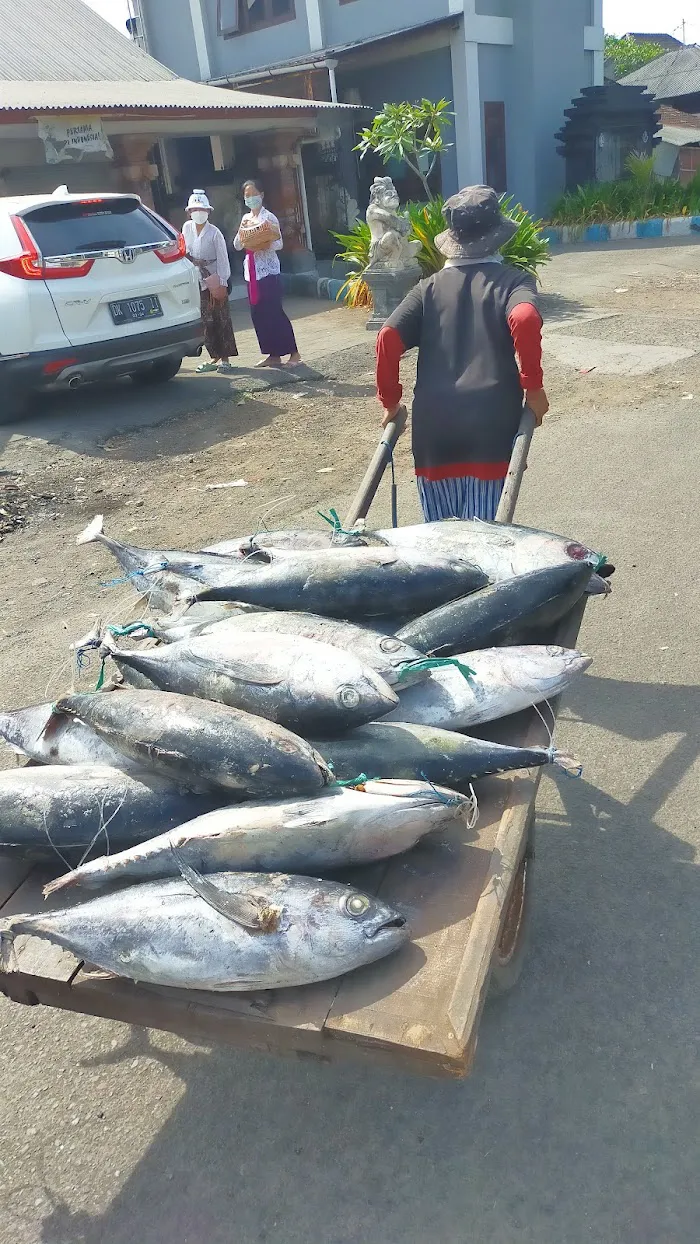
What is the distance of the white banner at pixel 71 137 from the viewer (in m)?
12.7

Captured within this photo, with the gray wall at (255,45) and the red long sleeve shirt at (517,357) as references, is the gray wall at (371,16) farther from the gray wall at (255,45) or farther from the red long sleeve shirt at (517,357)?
the red long sleeve shirt at (517,357)

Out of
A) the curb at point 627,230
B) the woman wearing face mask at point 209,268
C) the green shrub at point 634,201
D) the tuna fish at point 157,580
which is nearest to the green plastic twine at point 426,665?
the tuna fish at point 157,580

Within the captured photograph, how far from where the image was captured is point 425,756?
2.06 meters

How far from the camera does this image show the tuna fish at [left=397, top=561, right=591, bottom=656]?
250 centimetres

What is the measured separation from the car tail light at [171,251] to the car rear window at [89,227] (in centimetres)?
8

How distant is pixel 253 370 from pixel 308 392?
49.4 inches

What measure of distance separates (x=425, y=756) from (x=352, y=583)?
707mm

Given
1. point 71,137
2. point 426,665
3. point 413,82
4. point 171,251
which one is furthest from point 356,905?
point 413,82

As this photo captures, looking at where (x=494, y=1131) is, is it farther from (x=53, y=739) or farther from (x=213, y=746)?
(x=53, y=739)

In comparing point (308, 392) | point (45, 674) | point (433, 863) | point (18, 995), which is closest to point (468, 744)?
point (433, 863)

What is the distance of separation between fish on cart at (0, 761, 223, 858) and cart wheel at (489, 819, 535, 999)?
1.02m

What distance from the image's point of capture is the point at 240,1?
70.0ft

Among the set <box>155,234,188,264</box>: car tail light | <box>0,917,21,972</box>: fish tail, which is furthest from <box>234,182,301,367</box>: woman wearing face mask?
<box>0,917,21,972</box>: fish tail

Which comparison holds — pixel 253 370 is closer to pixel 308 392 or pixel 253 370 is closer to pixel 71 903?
pixel 308 392
